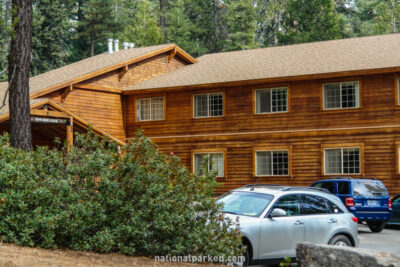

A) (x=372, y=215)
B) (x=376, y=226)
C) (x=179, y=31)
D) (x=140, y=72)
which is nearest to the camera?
(x=372, y=215)

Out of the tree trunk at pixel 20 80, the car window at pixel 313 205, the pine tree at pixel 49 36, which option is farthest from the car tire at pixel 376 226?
the pine tree at pixel 49 36

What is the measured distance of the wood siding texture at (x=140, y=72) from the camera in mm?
31109

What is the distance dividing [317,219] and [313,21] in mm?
37669

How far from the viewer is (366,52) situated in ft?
97.3

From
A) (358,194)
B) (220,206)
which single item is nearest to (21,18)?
(220,206)

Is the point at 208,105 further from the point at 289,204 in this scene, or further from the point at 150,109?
the point at 289,204

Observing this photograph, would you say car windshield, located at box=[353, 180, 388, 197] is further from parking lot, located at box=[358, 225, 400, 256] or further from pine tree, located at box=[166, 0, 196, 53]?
pine tree, located at box=[166, 0, 196, 53]

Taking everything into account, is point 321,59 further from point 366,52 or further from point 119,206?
point 119,206

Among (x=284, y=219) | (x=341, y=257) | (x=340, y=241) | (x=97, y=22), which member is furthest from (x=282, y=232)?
(x=97, y=22)

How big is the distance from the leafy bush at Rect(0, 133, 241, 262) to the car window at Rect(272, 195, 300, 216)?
4.47 ft

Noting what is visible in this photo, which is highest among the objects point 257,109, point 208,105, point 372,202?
point 208,105

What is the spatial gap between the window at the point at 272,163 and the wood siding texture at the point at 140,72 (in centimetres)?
852

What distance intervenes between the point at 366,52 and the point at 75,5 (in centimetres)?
4187

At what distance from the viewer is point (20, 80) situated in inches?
559
